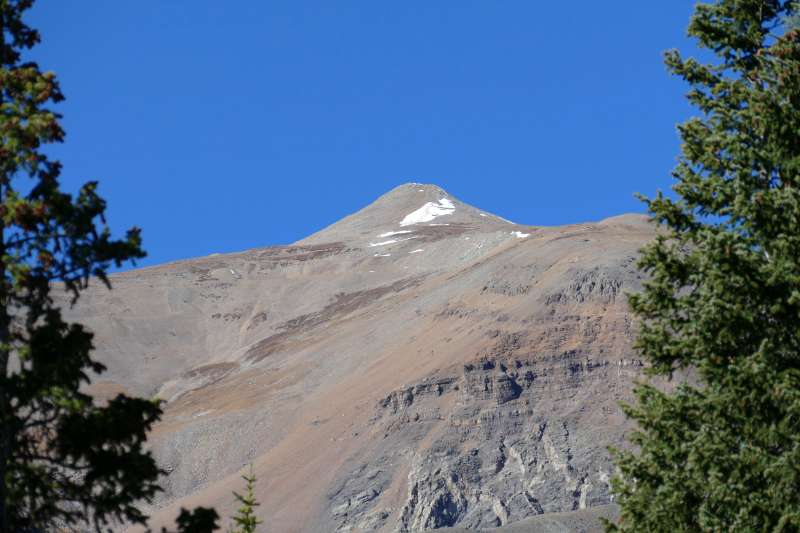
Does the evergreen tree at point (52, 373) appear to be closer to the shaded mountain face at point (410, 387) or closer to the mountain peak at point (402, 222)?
the shaded mountain face at point (410, 387)

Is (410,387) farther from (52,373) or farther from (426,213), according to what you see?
(426,213)

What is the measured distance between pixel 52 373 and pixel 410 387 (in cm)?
6212

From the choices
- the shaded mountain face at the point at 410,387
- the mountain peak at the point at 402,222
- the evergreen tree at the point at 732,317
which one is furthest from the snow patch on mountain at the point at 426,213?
the evergreen tree at the point at 732,317

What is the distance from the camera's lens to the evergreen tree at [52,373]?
26.6 feet

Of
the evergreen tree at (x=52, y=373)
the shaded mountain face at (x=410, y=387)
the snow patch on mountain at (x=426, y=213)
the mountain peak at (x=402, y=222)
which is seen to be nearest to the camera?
the evergreen tree at (x=52, y=373)

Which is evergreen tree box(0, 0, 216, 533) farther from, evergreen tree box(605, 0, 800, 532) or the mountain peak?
the mountain peak

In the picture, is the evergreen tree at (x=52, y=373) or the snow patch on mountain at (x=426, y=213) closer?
the evergreen tree at (x=52, y=373)

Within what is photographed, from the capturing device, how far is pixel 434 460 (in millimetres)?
60875

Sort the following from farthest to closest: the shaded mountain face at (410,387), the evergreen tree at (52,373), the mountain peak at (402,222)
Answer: the mountain peak at (402,222) < the shaded mountain face at (410,387) < the evergreen tree at (52,373)

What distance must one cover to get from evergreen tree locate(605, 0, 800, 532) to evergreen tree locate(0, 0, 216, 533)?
554 cm

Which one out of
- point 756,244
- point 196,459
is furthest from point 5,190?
point 196,459

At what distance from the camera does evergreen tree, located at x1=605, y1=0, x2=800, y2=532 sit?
28.5 feet

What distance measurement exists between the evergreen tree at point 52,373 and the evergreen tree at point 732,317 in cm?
554

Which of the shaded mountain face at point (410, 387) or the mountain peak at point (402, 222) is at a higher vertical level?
the mountain peak at point (402, 222)
